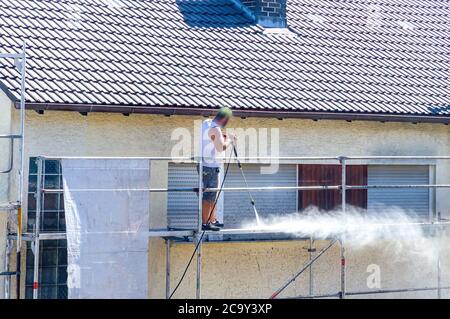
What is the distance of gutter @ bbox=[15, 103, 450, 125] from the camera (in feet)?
51.0

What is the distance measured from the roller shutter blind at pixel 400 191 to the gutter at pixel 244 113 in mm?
887

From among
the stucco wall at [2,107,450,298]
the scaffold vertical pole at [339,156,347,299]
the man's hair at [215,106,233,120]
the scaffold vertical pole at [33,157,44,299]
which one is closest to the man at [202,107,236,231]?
the man's hair at [215,106,233,120]

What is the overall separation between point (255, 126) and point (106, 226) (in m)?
3.58

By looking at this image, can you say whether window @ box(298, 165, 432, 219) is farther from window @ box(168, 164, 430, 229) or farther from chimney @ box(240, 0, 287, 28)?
chimney @ box(240, 0, 287, 28)

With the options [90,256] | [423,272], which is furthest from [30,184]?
[423,272]

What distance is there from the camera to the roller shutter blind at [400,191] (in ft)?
60.8

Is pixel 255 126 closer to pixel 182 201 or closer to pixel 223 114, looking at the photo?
pixel 182 201

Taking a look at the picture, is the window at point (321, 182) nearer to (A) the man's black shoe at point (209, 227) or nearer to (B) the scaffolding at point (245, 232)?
(B) the scaffolding at point (245, 232)

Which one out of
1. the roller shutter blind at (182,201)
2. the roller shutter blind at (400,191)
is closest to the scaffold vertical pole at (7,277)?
the roller shutter blind at (182,201)

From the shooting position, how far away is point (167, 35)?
18.0 m

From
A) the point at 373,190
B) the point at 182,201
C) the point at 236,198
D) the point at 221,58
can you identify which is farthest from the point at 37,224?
the point at 373,190

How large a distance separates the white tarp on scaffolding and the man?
37.3 inches

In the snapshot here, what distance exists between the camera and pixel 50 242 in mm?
15609
